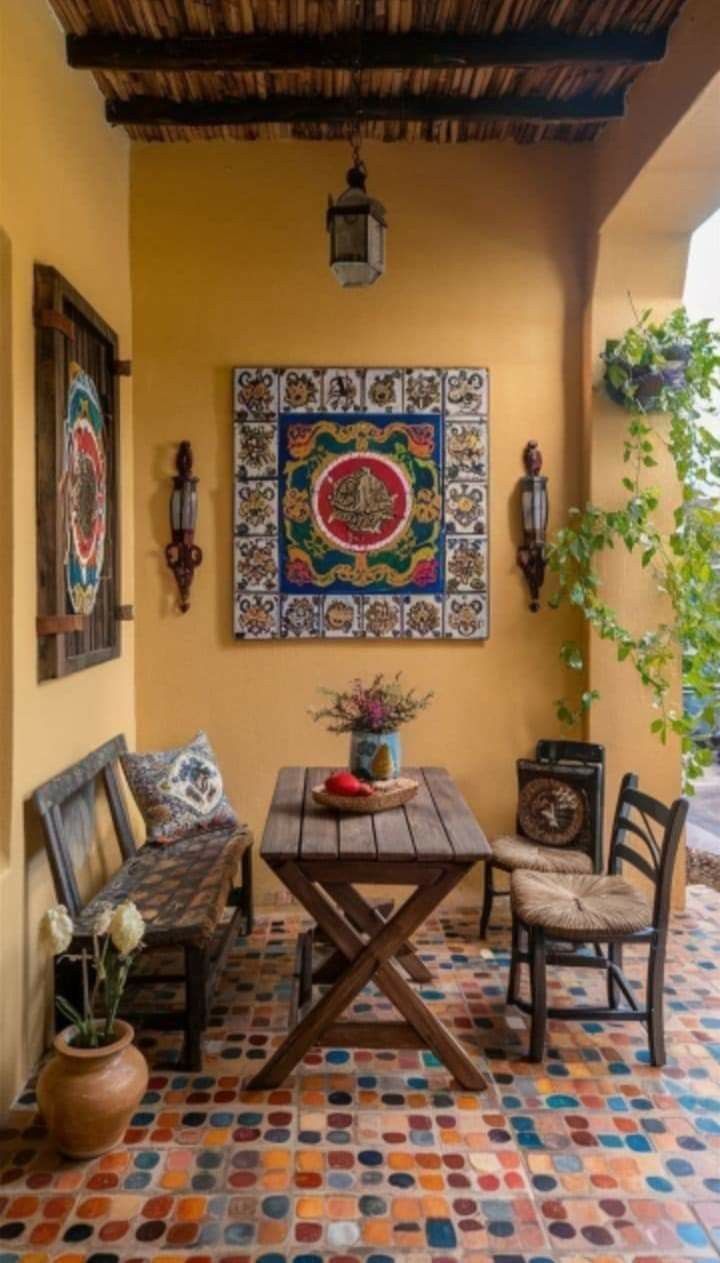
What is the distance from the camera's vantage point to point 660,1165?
79.7 inches

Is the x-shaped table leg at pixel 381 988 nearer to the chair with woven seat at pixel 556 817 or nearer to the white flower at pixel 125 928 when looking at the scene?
the white flower at pixel 125 928

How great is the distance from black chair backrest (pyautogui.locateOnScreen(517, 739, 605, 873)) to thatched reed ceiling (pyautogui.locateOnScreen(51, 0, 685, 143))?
2.54 meters

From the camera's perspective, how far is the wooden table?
2.26 meters

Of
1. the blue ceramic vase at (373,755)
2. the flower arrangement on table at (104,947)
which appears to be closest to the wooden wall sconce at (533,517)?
the blue ceramic vase at (373,755)

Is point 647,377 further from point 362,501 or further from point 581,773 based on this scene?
point 581,773

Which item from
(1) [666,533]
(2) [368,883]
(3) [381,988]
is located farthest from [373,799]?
(1) [666,533]

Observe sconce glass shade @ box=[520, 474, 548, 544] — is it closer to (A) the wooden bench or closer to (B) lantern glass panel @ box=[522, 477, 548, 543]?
(B) lantern glass panel @ box=[522, 477, 548, 543]

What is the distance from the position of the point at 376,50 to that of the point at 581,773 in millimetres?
2758

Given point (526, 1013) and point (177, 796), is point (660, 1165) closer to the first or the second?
point (526, 1013)

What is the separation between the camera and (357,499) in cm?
359

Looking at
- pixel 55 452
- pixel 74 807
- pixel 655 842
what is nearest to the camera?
pixel 55 452

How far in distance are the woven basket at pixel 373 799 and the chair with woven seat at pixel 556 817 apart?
0.67 m

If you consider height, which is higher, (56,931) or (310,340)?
(310,340)

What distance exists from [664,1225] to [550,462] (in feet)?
9.16
